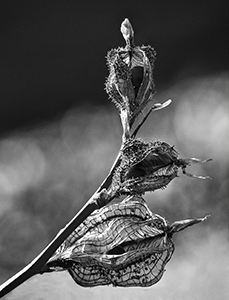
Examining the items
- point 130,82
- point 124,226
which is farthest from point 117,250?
point 130,82

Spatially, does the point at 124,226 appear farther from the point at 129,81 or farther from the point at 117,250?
the point at 129,81

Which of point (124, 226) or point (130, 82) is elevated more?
point (130, 82)

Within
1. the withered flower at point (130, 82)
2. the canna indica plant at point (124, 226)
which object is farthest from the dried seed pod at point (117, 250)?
the withered flower at point (130, 82)

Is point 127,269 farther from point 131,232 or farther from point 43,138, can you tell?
point 43,138

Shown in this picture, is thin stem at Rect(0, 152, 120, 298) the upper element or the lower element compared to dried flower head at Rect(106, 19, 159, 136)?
lower

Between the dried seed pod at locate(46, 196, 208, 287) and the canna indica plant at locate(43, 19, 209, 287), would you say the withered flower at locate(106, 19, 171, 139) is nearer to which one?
the canna indica plant at locate(43, 19, 209, 287)

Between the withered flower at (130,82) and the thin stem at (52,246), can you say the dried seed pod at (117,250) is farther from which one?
the withered flower at (130,82)

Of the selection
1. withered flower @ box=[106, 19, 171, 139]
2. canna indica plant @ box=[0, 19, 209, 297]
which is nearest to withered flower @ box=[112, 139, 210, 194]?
canna indica plant @ box=[0, 19, 209, 297]

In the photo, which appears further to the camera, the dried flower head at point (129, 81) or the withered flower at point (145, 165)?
the dried flower head at point (129, 81)
